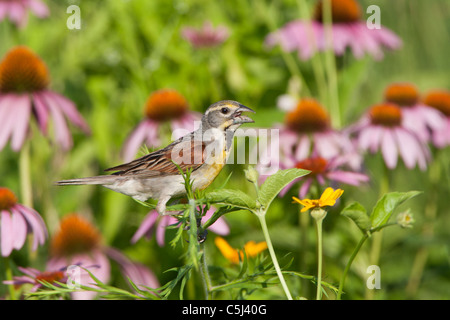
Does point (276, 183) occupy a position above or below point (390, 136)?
below

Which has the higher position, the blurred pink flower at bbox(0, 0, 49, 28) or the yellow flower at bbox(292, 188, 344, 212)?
the blurred pink flower at bbox(0, 0, 49, 28)

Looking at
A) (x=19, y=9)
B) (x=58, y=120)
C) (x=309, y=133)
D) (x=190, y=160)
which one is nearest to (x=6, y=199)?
→ (x=190, y=160)

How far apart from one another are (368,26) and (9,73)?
1047 mm

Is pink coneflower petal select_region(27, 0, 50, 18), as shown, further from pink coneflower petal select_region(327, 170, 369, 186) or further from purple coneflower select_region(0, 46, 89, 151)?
pink coneflower petal select_region(327, 170, 369, 186)

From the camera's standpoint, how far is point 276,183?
26.4 inches

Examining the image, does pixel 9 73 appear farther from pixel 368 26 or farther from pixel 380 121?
pixel 368 26

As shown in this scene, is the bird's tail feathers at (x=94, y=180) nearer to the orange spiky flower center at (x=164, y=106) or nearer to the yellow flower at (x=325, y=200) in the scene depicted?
the yellow flower at (x=325, y=200)

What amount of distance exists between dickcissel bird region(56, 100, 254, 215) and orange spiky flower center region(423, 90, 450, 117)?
1.07 meters

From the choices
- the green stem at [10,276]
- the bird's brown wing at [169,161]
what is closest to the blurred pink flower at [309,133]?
the bird's brown wing at [169,161]

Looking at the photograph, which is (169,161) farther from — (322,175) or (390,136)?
(390,136)

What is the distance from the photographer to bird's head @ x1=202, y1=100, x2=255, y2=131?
84 cm

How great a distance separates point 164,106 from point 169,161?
68 centimetres

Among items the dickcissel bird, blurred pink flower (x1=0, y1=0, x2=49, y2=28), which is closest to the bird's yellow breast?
the dickcissel bird
